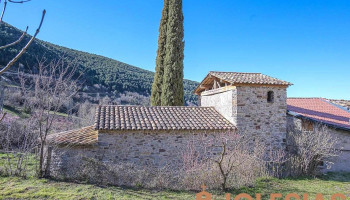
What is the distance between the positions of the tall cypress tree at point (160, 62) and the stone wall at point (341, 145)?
28.4 ft

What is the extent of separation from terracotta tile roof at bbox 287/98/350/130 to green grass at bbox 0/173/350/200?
151 inches

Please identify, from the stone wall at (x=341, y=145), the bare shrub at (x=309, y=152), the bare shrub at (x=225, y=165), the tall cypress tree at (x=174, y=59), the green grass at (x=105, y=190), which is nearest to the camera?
the green grass at (x=105, y=190)

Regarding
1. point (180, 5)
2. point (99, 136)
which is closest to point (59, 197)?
point (99, 136)

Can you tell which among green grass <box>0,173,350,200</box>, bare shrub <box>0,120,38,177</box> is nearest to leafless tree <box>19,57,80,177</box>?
bare shrub <box>0,120,38,177</box>

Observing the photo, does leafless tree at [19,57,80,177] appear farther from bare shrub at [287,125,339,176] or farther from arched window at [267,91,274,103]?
bare shrub at [287,125,339,176]

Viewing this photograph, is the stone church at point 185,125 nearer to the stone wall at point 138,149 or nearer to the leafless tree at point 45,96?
the stone wall at point 138,149

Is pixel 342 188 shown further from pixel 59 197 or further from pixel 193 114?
pixel 59 197

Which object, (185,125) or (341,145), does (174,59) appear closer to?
(185,125)

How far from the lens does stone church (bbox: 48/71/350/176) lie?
9.70 m

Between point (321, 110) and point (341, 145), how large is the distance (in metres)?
2.91

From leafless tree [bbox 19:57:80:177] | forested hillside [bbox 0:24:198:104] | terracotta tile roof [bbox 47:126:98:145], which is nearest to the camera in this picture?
leafless tree [bbox 19:57:80:177]

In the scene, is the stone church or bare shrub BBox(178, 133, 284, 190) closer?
bare shrub BBox(178, 133, 284, 190)

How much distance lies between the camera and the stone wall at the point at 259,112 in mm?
11070

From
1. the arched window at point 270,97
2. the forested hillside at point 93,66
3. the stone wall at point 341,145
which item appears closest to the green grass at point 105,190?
the stone wall at point 341,145
